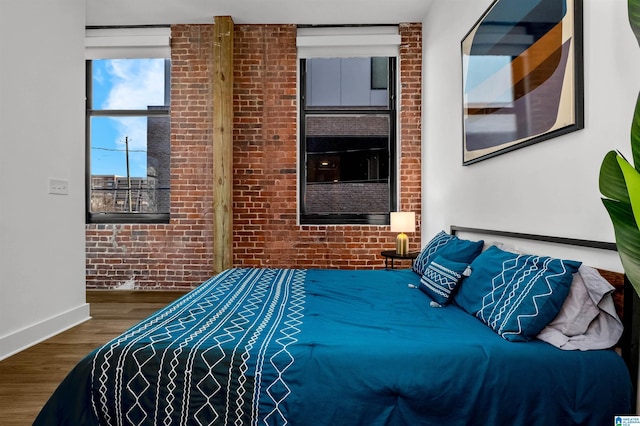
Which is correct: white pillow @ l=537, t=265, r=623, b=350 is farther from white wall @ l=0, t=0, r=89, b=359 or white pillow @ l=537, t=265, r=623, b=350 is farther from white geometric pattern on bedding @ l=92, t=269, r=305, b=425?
white wall @ l=0, t=0, r=89, b=359

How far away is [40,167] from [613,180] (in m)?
3.61

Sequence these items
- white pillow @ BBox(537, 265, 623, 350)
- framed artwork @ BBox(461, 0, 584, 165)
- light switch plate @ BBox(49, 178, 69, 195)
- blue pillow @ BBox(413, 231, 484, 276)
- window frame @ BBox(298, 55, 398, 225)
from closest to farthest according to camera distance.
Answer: white pillow @ BBox(537, 265, 623, 350), framed artwork @ BBox(461, 0, 584, 165), blue pillow @ BBox(413, 231, 484, 276), light switch plate @ BBox(49, 178, 69, 195), window frame @ BBox(298, 55, 398, 225)

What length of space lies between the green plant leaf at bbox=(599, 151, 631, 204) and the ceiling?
11.9 feet

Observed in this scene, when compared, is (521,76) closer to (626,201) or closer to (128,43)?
(626,201)

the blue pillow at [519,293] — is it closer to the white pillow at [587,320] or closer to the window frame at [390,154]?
the white pillow at [587,320]

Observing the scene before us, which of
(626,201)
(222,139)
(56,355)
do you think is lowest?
(56,355)

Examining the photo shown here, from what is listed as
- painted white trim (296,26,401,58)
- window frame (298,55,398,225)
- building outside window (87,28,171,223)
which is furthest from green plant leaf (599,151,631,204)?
building outside window (87,28,171,223)

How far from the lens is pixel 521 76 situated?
2158mm

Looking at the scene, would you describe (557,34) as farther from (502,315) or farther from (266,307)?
(266,307)

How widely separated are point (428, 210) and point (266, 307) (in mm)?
2675

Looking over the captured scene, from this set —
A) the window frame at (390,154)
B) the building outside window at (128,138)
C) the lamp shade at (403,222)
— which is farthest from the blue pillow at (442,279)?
the building outside window at (128,138)

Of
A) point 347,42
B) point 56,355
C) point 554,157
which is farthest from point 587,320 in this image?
point 347,42

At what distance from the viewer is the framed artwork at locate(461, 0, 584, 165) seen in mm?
1771

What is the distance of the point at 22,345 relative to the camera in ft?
9.29
